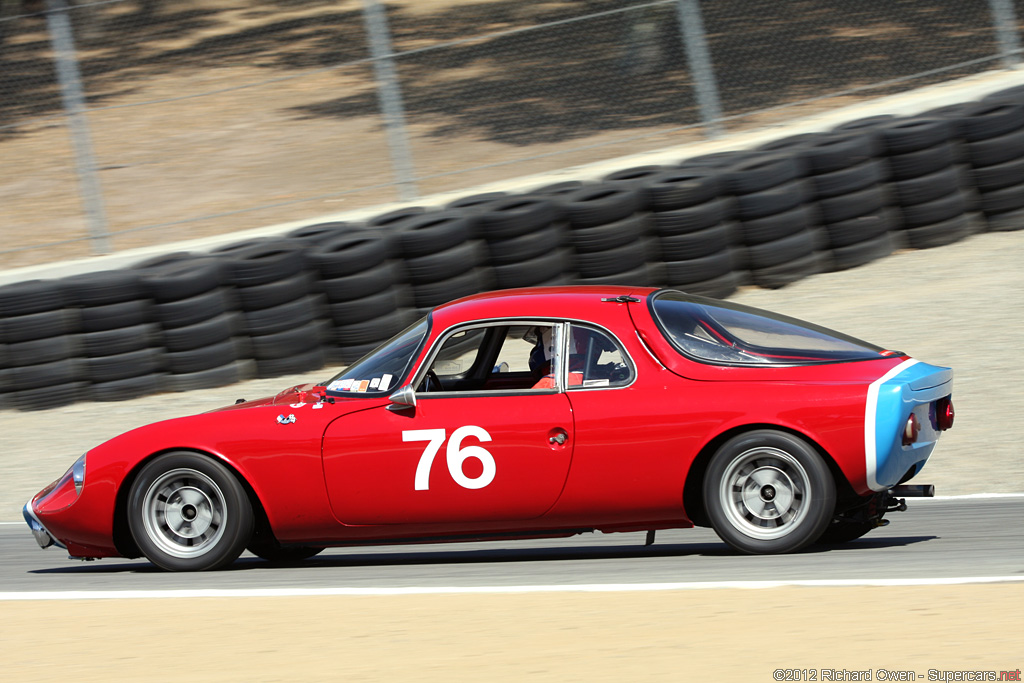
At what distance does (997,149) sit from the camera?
1148 centimetres

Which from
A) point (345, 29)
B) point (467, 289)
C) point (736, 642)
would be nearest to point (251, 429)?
point (736, 642)

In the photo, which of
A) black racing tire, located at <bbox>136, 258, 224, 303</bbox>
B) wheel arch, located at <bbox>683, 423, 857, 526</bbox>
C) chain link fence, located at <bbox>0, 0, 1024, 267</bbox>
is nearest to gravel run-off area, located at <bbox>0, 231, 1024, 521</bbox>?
black racing tire, located at <bbox>136, 258, 224, 303</bbox>

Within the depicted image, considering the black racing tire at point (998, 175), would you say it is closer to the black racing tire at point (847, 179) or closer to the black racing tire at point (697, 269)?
the black racing tire at point (847, 179)

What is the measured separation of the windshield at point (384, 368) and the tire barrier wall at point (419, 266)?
4491 mm

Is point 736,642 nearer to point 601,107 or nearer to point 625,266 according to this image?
point 625,266

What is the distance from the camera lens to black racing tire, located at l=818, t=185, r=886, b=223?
11.5 metres

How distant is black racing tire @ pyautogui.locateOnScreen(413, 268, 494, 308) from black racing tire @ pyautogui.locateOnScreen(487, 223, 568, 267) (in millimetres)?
155

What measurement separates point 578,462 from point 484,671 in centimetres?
165

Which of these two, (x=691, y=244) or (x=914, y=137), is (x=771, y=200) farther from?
(x=914, y=137)

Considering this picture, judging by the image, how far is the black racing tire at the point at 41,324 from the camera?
10.5m

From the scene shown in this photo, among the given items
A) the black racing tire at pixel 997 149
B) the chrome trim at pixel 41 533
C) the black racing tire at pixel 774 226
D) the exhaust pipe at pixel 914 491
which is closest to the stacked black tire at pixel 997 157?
the black racing tire at pixel 997 149

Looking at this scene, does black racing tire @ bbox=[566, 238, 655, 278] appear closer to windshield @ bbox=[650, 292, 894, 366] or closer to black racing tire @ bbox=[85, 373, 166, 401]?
black racing tire @ bbox=[85, 373, 166, 401]

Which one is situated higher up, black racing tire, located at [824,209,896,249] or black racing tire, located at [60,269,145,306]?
black racing tire, located at [60,269,145,306]

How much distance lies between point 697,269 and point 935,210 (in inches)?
96.8
